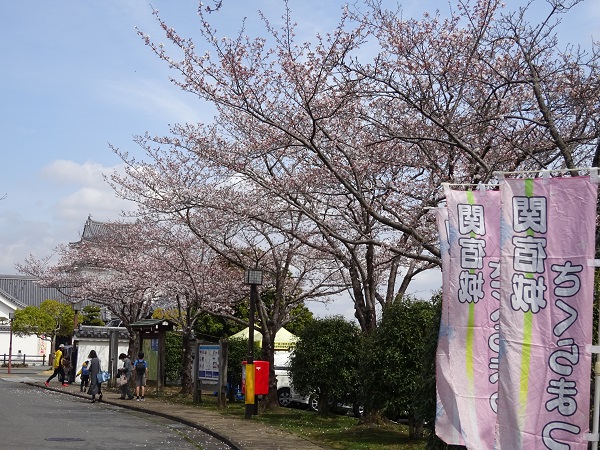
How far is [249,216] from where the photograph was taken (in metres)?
16.9

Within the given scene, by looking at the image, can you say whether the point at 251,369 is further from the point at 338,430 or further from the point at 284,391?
the point at 284,391

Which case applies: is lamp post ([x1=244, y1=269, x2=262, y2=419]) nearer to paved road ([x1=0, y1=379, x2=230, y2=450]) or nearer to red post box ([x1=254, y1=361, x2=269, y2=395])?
red post box ([x1=254, y1=361, x2=269, y2=395])

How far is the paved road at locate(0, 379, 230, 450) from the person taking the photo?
1473cm

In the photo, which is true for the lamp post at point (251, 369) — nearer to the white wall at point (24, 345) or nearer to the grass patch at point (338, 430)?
the grass patch at point (338, 430)

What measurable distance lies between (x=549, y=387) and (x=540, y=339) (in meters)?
0.41

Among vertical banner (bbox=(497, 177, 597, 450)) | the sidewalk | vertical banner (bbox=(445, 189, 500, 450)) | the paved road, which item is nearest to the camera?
vertical banner (bbox=(497, 177, 597, 450))

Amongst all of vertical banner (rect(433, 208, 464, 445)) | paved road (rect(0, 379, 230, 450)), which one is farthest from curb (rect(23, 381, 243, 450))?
vertical banner (rect(433, 208, 464, 445))

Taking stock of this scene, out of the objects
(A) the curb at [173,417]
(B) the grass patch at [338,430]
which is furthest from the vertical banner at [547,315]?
(A) the curb at [173,417]

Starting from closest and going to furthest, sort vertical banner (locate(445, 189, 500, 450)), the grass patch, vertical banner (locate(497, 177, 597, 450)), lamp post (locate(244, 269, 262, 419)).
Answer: vertical banner (locate(497, 177, 597, 450)) < vertical banner (locate(445, 189, 500, 450)) < the grass patch < lamp post (locate(244, 269, 262, 419))

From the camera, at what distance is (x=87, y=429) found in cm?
1725

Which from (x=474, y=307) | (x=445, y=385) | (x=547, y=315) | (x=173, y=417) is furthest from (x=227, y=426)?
(x=547, y=315)

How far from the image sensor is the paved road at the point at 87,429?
1473 cm

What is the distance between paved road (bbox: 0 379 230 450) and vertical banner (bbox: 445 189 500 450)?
8133 millimetres

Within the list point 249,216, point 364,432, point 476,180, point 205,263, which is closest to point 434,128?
point 476,180
